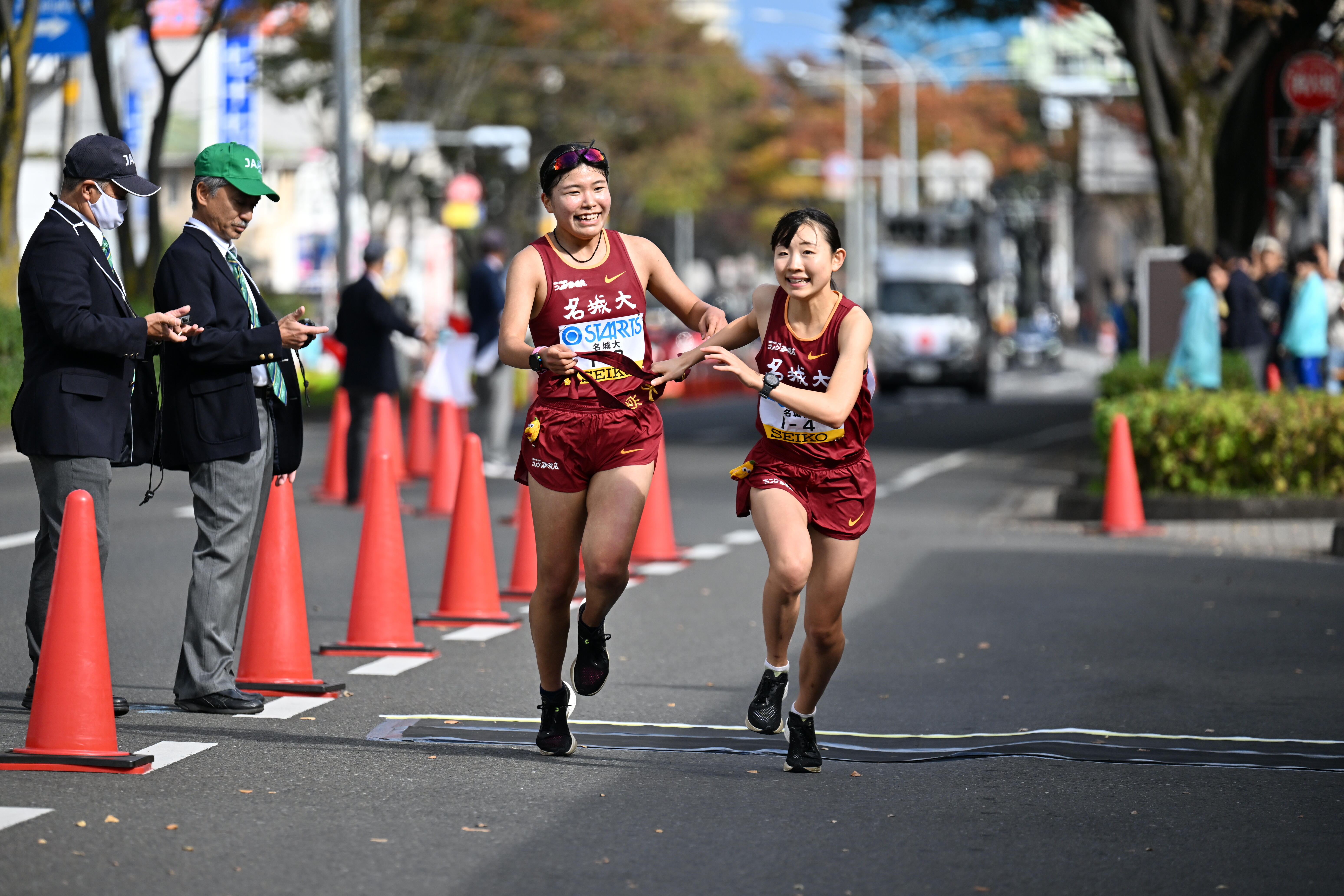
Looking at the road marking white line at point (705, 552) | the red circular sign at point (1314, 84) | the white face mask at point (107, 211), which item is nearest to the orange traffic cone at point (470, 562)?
the white face mask at point (107, 211)

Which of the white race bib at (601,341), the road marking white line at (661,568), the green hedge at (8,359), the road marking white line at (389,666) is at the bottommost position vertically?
the road marking white line at (661,568)

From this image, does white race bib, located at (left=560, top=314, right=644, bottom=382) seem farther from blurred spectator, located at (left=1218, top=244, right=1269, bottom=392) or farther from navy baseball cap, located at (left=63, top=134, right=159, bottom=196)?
blurred spectator, located at (left=1218, top=244, right=1269, bottom=392)

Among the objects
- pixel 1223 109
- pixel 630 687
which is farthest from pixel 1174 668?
pixel 1223 109

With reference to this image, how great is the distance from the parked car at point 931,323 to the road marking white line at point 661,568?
25175 millimetres

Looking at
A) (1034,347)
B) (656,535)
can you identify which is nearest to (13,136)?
(656,535)

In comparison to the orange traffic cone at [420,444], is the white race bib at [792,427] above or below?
above

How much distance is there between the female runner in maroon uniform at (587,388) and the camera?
6.43 m

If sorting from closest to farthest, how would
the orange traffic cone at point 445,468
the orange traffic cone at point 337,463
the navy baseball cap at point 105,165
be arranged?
the navy baseball cap at point 105,165
the orange traffic cone at point 445,468
the orange traffic cone at point 337,463

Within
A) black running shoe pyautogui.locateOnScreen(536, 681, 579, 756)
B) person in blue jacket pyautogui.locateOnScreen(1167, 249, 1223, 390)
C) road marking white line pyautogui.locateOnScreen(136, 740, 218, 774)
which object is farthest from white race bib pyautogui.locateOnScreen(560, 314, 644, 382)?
person in blue jacket pyautogui.locateOnScreen(1167, 249, 1223, 390)

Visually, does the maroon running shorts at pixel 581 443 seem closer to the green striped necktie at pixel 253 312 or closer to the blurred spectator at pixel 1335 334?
the green striped necktie at pixel 253 312

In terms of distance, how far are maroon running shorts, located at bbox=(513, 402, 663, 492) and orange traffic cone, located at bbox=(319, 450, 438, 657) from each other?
2333mm

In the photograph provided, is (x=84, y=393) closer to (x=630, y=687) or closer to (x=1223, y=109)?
(x=630, y=687)

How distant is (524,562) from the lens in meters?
11.1

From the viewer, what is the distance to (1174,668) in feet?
28.9
